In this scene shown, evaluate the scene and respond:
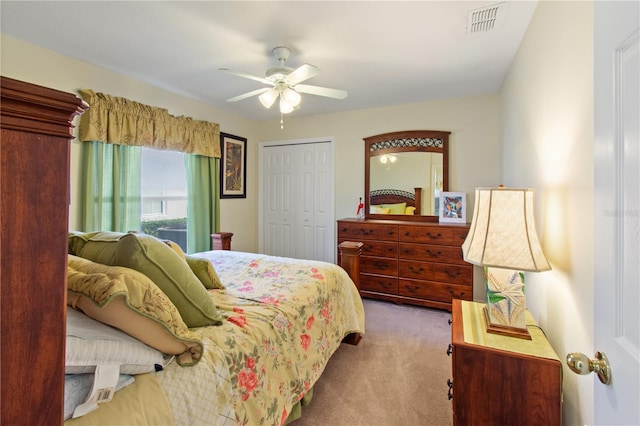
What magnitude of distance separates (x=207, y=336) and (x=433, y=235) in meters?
2.67

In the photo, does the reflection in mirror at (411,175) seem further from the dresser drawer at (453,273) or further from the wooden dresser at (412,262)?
the dresser drawer at (453,273)

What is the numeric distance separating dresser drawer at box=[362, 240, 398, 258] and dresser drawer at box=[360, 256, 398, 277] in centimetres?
5

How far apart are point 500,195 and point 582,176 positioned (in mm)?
276

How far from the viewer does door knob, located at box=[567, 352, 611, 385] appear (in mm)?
603

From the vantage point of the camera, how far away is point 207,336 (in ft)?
3.86

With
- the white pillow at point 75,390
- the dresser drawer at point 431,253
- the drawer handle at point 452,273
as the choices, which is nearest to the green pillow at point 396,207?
the dresser drawer at point 431,253

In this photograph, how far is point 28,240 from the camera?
0.46 metres

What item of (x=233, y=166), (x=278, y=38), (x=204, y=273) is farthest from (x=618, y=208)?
(x=233, y=166)

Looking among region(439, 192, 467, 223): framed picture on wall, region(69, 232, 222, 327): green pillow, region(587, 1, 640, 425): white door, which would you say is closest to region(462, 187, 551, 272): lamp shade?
region(587, 1, 640, 425): white door

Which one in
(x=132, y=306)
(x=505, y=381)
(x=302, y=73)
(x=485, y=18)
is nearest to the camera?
(x=132, y=306)

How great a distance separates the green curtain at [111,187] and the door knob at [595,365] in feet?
10.4

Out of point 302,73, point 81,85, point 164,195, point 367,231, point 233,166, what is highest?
point 81,85

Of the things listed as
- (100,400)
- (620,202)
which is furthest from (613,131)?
(100,400)

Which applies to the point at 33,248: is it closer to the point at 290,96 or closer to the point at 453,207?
the point at 290,96
